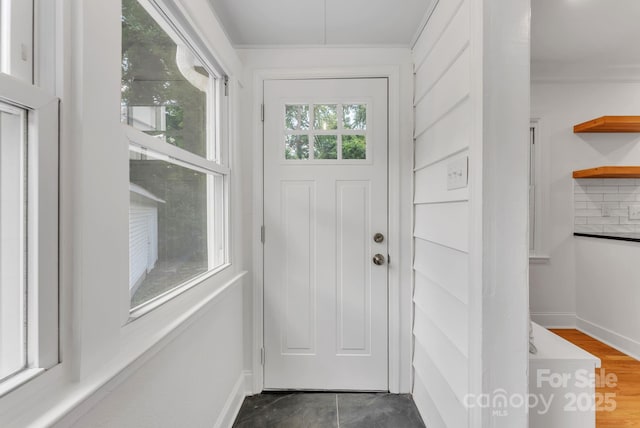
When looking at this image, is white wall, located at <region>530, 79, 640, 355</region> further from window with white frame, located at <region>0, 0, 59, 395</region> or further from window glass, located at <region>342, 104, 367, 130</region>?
window with white frame, located at <region>0, 0, 59, 395</region>

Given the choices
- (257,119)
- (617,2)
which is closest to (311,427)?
(257,119)

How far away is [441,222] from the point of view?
1499 mm

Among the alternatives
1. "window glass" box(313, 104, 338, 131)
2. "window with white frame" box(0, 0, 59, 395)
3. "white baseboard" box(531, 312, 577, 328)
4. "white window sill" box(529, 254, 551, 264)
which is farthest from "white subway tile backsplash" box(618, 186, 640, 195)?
"window with white frame" box(0, 0, 59, 395)

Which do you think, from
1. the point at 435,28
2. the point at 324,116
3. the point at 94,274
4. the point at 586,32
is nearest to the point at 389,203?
the point at 324,116

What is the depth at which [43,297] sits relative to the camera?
62 cm

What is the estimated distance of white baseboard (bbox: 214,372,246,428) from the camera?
1566mm

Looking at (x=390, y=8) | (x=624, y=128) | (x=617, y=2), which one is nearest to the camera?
(x=390, y=8)

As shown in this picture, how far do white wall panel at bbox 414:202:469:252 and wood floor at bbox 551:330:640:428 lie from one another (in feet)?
4.50

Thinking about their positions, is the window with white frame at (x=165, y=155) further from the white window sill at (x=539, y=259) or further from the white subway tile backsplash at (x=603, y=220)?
the white subway tile backsplash at (x=603, y=220)

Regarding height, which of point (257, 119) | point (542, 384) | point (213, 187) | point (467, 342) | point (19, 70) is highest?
point (257, 119)

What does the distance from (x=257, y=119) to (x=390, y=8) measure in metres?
0.97

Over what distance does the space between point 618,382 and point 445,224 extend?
188 centimetres

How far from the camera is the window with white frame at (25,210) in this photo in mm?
569

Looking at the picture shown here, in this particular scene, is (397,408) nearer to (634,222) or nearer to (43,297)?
(43,297)
